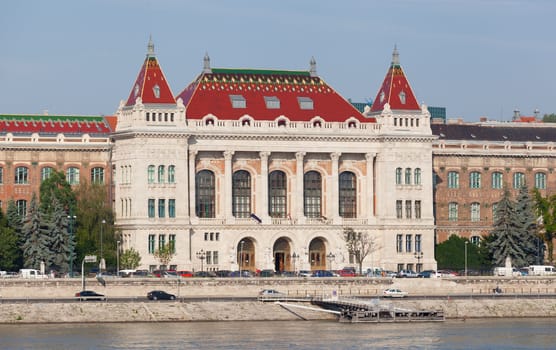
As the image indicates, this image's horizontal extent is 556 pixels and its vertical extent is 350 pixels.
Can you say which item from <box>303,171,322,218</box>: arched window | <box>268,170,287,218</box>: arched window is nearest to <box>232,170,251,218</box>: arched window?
<box>268,170,287,218</box>: arched window

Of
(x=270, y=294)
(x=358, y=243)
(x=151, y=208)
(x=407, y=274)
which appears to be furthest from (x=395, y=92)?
(x=270, y=294)

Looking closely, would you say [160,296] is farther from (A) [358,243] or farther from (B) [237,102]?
(B) [237,102]

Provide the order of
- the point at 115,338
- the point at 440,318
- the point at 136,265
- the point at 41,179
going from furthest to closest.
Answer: the point at 41,179 → the point at 136,265 → the point at 440,318 → the point at 115,338

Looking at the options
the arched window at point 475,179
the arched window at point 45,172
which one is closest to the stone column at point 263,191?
the arched window at point 45,172

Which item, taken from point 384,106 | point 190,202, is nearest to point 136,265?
point 190,202

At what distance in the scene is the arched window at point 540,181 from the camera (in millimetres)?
181225

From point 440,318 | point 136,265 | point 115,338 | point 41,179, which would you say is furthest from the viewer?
point 41,179

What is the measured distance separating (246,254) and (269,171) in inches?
285

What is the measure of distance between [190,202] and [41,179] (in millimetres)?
13589

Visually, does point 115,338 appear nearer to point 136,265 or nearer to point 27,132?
point 136,265

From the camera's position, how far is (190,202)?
163 meters

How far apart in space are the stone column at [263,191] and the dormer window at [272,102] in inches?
179

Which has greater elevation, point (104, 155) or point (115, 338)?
point (104, 155)

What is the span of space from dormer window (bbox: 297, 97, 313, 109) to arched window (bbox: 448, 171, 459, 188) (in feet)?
55.3
